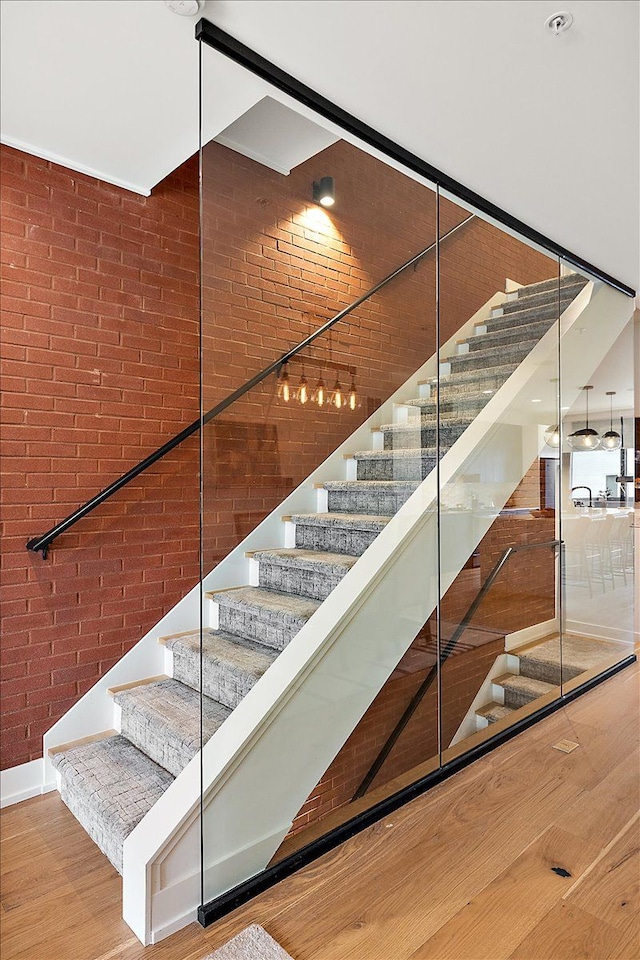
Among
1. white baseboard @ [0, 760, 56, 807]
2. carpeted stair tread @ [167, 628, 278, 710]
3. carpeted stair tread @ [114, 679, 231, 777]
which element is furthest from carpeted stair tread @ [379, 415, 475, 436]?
white baseboard @ [0, 760, 56, 807]

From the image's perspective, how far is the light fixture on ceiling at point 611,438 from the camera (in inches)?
133

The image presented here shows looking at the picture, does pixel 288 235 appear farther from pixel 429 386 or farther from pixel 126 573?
pixel 126 573

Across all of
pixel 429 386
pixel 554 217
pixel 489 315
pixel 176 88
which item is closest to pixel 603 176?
pixel 554 217

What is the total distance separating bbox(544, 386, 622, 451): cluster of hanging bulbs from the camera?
3098mm

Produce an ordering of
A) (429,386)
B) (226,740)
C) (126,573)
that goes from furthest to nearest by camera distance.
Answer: (126,573)
(429,386)
(226,740)

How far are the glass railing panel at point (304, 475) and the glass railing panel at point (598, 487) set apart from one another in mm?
1297

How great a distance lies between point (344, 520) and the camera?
2037mm

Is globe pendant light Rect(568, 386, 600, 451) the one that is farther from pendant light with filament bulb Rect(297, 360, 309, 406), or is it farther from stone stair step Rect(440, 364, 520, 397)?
pendant light with filament bulb Rect(297, 360, 309, 406)

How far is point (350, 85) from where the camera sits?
1.80 metres

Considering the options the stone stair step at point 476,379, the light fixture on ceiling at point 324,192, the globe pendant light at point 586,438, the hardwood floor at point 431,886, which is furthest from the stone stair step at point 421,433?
the hardwood floor at point 431,886

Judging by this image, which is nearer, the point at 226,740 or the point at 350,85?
the point at 226,740

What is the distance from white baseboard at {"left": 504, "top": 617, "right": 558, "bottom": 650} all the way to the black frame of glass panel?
342mm

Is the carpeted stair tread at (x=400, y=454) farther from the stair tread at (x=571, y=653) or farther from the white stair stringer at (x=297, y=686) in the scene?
the stair tread at (x=571, y=653)

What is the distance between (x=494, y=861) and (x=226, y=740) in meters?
0.92
